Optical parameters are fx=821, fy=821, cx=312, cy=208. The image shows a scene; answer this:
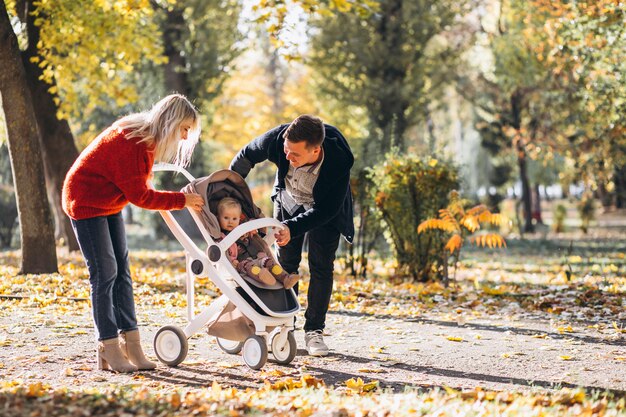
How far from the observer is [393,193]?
11273mm

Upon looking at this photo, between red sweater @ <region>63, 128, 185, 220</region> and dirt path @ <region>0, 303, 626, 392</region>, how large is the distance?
1.13 metres

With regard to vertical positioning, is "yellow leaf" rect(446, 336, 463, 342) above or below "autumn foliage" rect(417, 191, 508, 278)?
below

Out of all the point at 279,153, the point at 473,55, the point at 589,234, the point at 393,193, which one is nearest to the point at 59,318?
the point at 279,153

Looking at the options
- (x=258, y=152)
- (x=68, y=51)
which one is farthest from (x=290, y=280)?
(x=68, y=51)

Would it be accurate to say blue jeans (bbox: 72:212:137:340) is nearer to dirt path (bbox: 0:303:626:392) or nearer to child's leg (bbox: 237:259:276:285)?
dirt path (bbox: 0:303:626:392)

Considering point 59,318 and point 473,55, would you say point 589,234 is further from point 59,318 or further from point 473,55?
point 59,318

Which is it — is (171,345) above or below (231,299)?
below

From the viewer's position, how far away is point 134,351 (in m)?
5.64

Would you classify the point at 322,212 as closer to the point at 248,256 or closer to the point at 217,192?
the point at 248,256

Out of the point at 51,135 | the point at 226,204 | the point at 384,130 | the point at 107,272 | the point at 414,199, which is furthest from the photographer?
the point at 384,130

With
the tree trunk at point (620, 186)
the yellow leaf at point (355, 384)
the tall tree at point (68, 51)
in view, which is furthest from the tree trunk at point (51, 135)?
the tree trunk at point (620, 186)

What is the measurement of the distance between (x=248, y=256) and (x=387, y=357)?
4.50 ft

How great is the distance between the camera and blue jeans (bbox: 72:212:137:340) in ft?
17.7

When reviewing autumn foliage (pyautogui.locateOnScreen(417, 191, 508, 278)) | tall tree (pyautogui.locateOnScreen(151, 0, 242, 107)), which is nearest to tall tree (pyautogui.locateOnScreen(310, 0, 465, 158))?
tall tree (pyautogui.locateOnScreen(151, 0, 242, 107))
